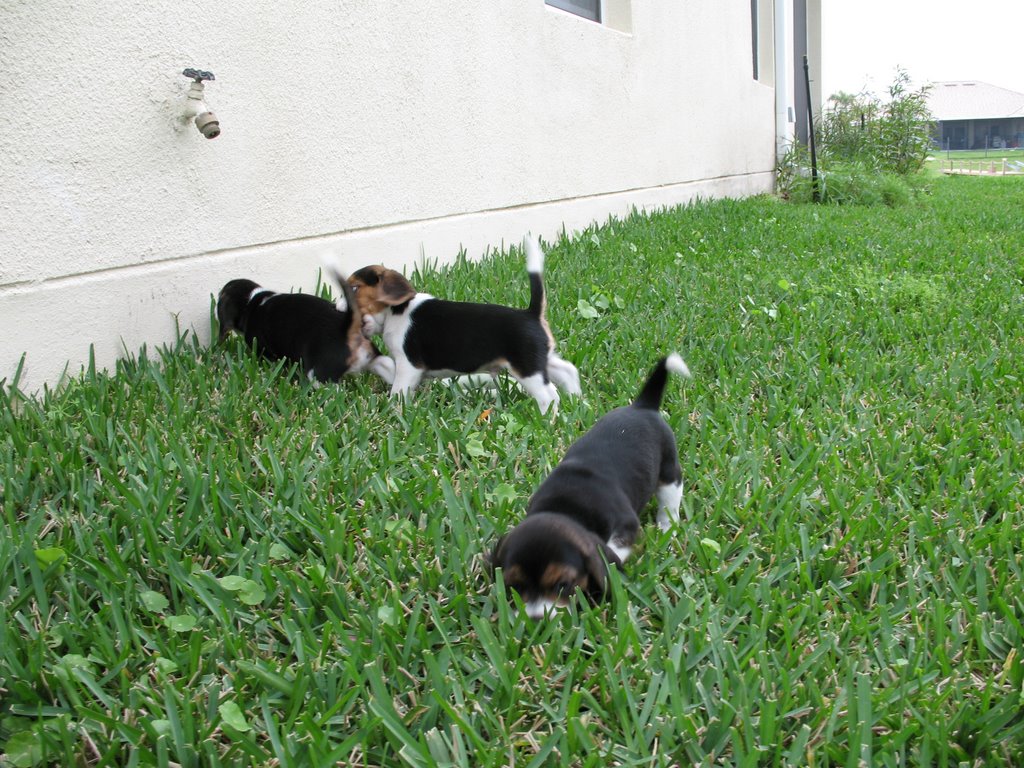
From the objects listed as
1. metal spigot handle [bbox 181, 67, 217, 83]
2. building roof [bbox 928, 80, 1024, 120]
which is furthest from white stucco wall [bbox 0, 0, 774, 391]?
building roof [bbox 928, 80, 1024, 120]

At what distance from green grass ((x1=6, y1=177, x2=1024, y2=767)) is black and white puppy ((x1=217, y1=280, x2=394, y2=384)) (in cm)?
12

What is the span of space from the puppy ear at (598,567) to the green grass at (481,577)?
0.05 m

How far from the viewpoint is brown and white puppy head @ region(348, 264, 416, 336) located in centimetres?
406

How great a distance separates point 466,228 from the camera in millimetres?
6461

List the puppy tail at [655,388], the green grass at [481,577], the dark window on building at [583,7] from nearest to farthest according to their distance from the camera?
the green grass at [481,577] < the puppy tail at [655,388] < the dark window on building at [583,7]

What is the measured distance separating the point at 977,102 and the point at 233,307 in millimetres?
93613

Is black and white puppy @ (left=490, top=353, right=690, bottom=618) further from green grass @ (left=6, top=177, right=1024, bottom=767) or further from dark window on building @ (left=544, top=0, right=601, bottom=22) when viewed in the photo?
dark window on building @ (left=544, top=0, right=601, bottom=22)

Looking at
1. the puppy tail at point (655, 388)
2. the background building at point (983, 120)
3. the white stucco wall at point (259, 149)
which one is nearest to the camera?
the puppy tail at point (655, 388)

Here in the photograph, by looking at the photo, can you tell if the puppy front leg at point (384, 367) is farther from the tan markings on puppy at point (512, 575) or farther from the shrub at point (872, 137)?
the shrub at point (872, 137)

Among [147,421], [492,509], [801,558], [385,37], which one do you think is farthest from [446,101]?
[801,558]

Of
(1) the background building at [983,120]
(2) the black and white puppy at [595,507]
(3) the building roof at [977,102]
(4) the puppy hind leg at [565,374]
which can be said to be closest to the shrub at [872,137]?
(4) the puppy hind leg at [565,374]

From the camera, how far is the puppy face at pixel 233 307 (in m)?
4.19

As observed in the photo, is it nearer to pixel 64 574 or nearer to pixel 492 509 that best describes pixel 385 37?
pixel 492 509

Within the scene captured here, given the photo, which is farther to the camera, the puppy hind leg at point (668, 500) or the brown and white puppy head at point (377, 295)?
the brown and white puppy head at point (377, 295)
